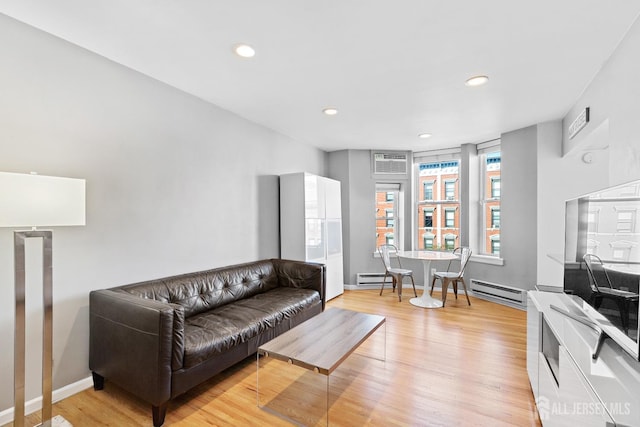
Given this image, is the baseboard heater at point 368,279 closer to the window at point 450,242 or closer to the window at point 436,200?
the window at point 436,200

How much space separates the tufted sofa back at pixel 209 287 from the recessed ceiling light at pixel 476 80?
2.94 metres

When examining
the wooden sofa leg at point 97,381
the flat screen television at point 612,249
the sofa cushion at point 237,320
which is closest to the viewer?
the flat screen television at point 612,249

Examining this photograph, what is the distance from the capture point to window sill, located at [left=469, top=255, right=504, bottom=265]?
4.52 metres

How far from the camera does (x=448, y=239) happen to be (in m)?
5.45

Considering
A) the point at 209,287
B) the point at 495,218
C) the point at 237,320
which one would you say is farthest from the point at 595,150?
the point at 209,287

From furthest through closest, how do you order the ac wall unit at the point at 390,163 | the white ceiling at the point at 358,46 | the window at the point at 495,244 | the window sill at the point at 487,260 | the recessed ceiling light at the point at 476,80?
the ac wall unit at the point at 390,163, the window at the point at 495,244, the window sill at the point at 487,260, the recessed ceiling light at the point at 476,80, the white ceiling at the point at 358,46

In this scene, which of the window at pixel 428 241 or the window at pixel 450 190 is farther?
the window at pixel 428 241

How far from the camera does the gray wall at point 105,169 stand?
1941 millimetres

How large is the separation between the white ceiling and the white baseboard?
2496mm

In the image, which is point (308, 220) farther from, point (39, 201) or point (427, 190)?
point (39, 201)

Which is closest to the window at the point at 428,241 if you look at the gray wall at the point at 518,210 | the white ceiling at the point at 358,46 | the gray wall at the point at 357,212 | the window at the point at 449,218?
the window at the point at 449,218

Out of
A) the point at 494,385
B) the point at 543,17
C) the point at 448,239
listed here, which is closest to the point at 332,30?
the point at 543,17

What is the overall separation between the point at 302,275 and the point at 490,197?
347cm

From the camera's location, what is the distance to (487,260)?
15.4ft
